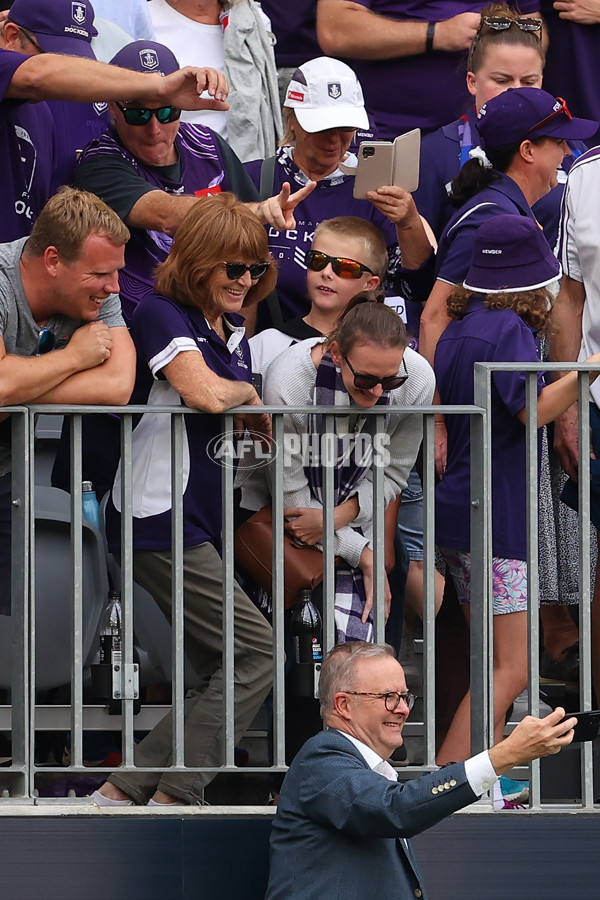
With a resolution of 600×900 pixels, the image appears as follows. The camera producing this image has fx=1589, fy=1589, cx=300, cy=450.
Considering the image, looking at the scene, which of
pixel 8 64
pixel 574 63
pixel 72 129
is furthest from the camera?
pixel 574 63

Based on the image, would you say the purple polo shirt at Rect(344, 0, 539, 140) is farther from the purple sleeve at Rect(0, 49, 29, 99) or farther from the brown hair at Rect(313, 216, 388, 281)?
the purple sleeve at Rect(0, 49, 29, 99)

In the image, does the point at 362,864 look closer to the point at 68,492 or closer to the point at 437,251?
the point at 68,492

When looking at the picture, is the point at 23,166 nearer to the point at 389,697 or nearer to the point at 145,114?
the point at 145,114

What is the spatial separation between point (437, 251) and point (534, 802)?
7.13ft

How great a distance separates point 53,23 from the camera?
19.2 feet

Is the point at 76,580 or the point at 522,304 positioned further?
the point at 522,304

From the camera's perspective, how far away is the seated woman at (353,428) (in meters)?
4.78

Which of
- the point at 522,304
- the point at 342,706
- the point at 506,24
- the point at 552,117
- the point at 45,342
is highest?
the point at 506,24

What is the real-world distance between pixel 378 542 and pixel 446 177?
7.37 feet

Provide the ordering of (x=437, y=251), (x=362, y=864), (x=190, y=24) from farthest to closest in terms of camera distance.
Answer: (x=190, y=24), (x=437, y=251), (x=362, y=864)

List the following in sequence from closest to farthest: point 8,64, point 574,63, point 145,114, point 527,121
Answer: point 8,64
point 145,114
point 527,121
point 574,63

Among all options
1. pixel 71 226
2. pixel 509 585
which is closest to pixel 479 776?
pixel 509 585

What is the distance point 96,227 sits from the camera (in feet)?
15.9

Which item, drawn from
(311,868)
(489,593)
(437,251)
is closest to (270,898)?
(311,868)
